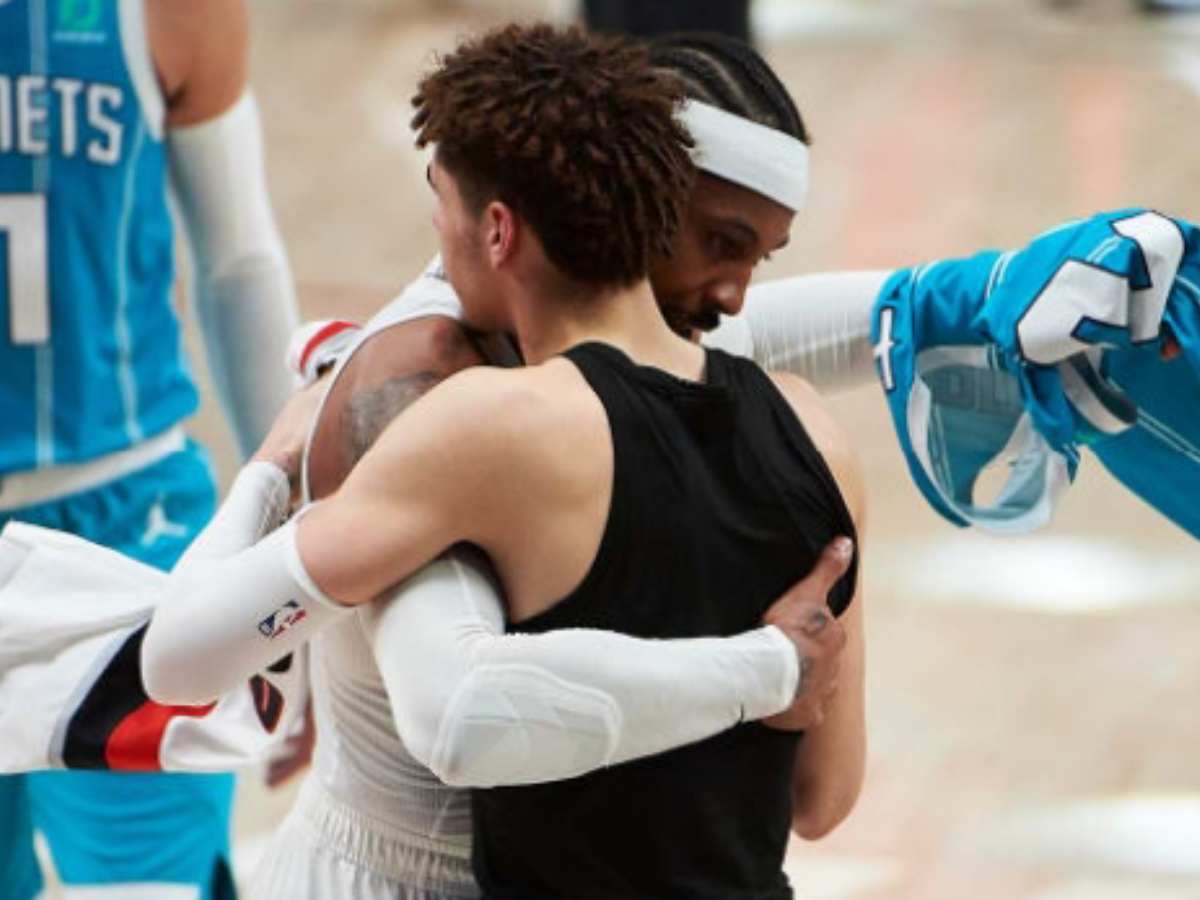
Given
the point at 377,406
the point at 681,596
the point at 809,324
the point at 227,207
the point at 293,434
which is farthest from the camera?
the point at 227,207

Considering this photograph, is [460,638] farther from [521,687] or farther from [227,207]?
[227,207]

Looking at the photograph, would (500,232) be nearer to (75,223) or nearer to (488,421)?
(488,421)

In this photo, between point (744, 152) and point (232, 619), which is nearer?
point (232, 619)

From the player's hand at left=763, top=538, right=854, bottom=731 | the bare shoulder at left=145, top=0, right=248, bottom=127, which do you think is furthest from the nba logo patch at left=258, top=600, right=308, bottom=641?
the bare shoulder at left=145, top=0, right=248, bottom=127

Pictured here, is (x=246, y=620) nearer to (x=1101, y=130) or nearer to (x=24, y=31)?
(x=24, y=31)

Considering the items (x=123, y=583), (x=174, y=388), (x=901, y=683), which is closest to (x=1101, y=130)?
(x=901, y=683)

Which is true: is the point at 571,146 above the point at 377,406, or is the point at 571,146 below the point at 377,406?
above

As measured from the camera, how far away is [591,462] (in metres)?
1.99

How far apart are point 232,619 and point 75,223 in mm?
1015

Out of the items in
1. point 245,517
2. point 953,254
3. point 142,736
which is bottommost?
point 953,254

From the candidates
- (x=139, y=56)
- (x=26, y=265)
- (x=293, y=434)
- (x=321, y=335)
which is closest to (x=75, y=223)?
(x=26, y=265)

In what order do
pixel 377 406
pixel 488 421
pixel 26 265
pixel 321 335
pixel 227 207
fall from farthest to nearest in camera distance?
pixel 227 207 → pixel 26 265 → pixel 321 335 → pixel 377 406 → pixel 488 421

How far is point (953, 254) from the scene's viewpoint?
7.28m

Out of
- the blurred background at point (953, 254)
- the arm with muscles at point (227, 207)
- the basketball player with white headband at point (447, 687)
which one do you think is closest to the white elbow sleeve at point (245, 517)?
the basketball player with white headband at point (447, 687)
